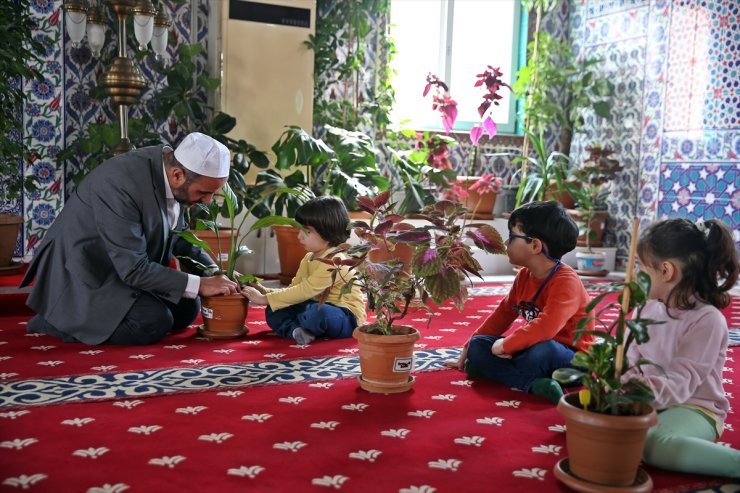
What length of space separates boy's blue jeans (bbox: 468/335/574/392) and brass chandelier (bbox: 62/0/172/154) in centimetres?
309

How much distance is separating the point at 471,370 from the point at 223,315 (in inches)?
49.1

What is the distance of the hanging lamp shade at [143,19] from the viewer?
16.3ft

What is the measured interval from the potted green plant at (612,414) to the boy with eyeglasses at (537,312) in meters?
0.78

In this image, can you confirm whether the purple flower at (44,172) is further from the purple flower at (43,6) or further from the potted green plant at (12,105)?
the purple flower at (43,6)

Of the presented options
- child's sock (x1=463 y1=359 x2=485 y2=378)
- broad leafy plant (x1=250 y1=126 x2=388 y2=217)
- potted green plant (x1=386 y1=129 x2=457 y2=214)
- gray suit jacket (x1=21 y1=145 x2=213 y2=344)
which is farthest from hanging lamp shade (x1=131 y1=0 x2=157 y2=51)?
child's sock (x1=463 y1=359 x2=485 y2=378)

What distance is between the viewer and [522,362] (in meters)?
2.86

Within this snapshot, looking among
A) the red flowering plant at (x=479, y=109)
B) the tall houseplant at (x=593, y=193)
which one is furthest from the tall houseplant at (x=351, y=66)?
the tall houseplant at (x=593, y=193)

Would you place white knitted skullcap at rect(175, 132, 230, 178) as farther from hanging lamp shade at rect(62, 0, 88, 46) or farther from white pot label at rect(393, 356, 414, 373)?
hanging lamp shade at rect(62, 0, 88, 46)

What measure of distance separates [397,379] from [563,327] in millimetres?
687

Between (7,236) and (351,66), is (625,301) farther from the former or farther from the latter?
(351,66)

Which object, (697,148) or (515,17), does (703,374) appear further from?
(515,17)

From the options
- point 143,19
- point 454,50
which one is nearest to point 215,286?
point 143,19

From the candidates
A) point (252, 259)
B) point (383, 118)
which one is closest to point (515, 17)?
point (383, 118)

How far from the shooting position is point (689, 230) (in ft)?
7.38
